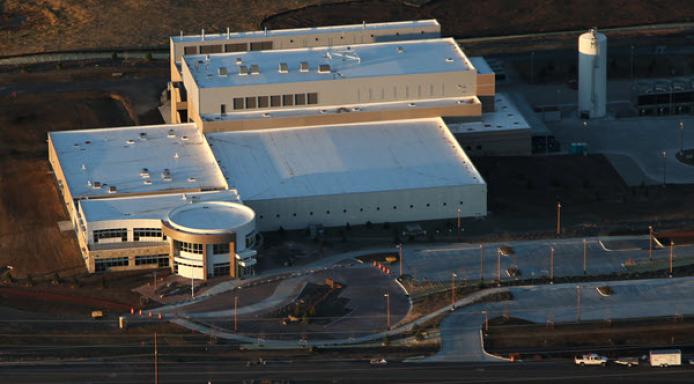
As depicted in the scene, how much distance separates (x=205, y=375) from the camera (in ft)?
649

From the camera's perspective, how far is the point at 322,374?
198250 mm

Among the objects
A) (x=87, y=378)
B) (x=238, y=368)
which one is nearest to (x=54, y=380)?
(x=87, y=378)

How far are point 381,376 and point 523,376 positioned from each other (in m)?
13.0

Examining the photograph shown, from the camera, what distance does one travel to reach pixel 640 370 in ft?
656

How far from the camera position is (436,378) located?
197875 mm

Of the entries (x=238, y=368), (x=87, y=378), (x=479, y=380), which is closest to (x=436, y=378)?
(x=479, y=380)

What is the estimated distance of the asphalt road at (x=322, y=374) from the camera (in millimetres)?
196875

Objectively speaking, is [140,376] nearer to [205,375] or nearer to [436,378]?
[205,375]

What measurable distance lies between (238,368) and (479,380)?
72.7 feet

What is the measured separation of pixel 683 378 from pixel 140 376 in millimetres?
49639

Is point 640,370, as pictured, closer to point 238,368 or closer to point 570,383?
point 570,383

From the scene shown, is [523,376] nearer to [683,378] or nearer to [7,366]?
[683,378]

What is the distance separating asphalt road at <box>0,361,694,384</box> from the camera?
646ft

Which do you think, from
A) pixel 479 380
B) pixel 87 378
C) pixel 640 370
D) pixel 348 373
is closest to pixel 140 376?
pixel 87 378
